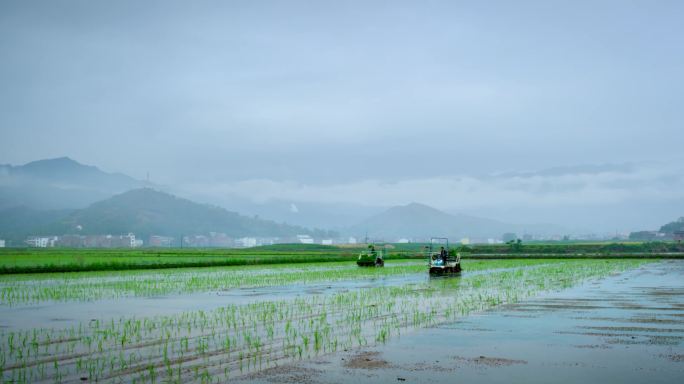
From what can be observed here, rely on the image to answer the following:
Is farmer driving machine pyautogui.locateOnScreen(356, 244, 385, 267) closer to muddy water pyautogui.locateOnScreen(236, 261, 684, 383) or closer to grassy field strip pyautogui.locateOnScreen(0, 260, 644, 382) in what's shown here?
grassy field strip pyautogui.locateOnScreen(0, 260, 644, 382)

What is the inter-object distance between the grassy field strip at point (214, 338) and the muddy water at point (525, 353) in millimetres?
803

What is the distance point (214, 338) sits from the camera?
11.2 metres

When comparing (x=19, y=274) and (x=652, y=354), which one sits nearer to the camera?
(x=652, y=354)

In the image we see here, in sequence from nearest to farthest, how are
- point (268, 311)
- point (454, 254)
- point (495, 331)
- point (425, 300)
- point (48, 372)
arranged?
point (48, 372) → point (495, 331) → point (268, 311) → point (425, 300) → point (454, 254)

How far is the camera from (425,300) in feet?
59.9

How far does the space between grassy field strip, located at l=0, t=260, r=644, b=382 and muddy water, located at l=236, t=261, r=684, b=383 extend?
80 cm

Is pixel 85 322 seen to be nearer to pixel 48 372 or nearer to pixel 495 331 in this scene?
pixel 48 372

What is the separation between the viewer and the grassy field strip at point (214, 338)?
8430 mm

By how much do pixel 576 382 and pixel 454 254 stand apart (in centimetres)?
2725

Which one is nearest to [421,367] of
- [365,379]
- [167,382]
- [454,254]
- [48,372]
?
[365,379]

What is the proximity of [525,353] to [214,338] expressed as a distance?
18.1 feet

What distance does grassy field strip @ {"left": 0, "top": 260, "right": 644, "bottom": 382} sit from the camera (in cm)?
843

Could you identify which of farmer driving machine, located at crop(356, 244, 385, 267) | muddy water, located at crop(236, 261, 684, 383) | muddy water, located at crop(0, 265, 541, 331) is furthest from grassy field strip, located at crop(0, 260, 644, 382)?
farmer driving machine, located at crop(356, 244, 385, 267)

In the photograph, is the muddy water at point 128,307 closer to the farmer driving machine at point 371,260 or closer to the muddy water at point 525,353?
the muddy water at point 525,353
